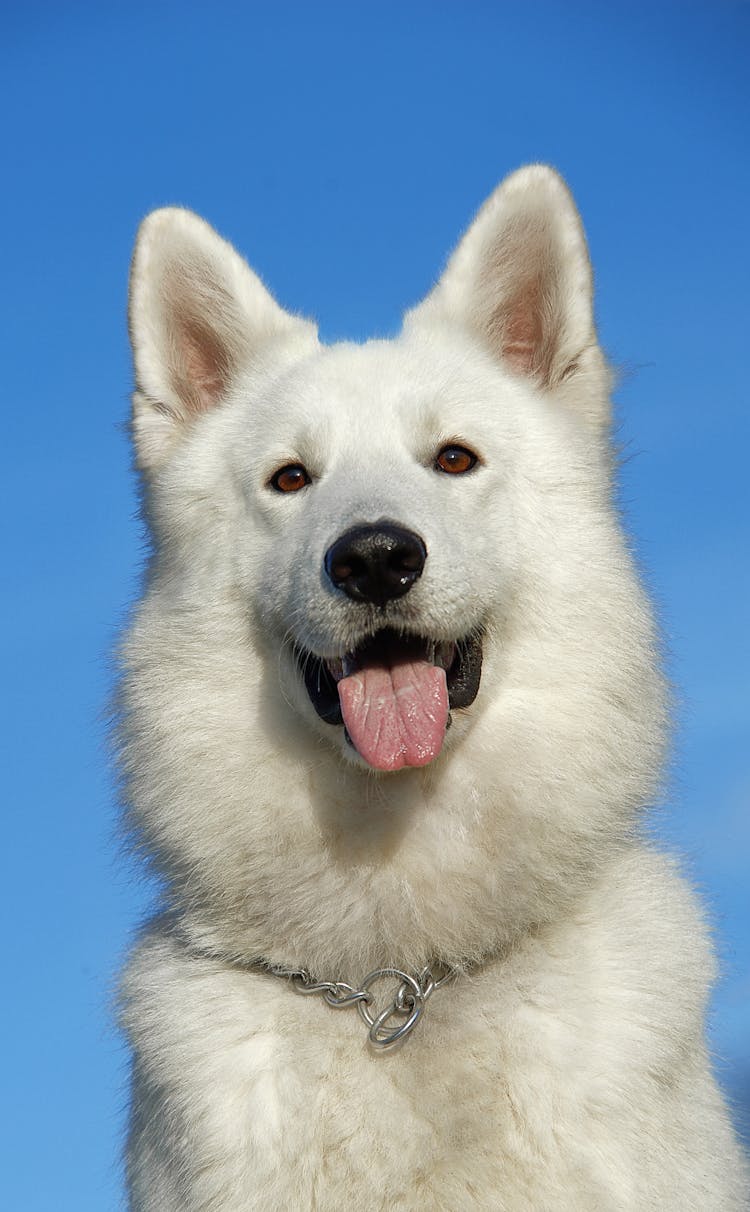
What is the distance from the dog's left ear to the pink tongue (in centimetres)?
172

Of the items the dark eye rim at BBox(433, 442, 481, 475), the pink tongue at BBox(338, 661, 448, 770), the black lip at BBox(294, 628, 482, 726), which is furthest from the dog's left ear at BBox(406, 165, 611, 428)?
the pink tongue at BBox(338, 661, 448, 770)

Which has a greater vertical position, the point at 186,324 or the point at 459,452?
the point at 186,324

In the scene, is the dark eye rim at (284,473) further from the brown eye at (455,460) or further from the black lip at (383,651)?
the black lip at (383,651)

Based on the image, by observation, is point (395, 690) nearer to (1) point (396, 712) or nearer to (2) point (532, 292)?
(1) point (396, 712)

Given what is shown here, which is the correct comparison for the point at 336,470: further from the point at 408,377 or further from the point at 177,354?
the point at 177,354

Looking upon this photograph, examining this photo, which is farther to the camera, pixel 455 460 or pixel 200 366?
pixel 200 366

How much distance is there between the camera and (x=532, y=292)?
5.92m

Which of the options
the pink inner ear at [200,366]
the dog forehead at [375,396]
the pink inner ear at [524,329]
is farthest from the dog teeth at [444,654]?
the pink inner ear at [200,366]

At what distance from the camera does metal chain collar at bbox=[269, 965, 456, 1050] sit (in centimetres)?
441

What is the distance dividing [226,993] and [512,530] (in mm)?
2083

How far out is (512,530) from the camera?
5.15m

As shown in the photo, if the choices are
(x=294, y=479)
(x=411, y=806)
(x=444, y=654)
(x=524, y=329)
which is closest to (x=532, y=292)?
A: (x=524, y=329)

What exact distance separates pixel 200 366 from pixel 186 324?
233 millimetres

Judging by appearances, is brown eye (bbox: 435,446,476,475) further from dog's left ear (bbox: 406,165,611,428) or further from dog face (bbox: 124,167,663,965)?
dog's left ear (bbox: 406,165,611,428)
